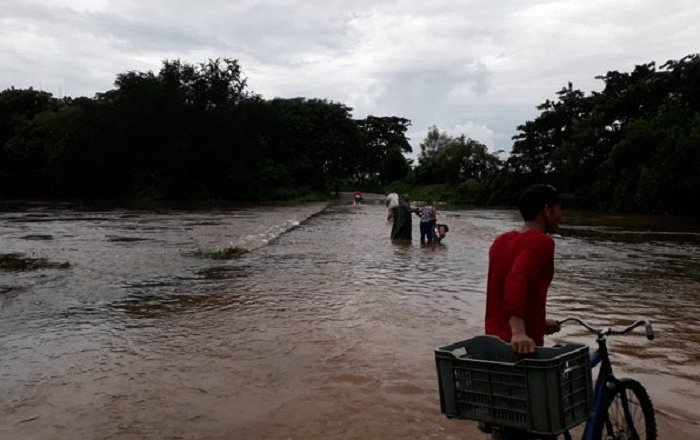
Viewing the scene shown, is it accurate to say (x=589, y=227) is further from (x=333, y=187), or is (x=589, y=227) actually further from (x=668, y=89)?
(x=333, y=187)

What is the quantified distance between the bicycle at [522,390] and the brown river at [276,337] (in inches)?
43.3

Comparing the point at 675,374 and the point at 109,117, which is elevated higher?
the point at 109,117

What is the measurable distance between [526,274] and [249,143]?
5852 cm

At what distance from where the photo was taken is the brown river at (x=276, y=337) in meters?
4.89

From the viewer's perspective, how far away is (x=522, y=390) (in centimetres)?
283

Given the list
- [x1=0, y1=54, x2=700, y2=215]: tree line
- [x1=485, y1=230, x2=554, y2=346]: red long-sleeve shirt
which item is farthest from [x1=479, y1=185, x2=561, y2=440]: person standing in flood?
[x1=0, y1=54, x2=700, y2=215]: tree line

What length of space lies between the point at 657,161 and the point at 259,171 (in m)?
36.2

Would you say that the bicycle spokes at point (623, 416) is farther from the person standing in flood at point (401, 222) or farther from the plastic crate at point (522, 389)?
the person standing in flood at point (401, 222)

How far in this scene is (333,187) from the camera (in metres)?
68.3

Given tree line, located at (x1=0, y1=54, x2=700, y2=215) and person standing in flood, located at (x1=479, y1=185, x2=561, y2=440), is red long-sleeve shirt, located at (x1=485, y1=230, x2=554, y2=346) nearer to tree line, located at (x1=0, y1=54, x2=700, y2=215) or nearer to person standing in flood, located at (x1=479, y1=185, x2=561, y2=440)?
person standing in flood, located at (x1=479, y1=185, x2=561, y2=440)

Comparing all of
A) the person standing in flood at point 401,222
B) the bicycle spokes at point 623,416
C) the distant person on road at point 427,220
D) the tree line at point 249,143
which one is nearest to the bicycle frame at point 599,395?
the bicycle spokes at point 623,416

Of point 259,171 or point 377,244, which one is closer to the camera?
point 377,244

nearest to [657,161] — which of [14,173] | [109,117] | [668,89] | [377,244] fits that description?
[668,89]

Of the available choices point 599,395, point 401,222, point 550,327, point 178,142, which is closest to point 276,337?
point 550,327
